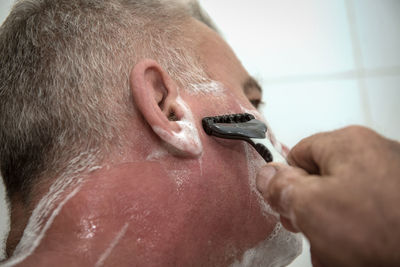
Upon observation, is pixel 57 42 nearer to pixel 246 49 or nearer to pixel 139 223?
pixel 139 223

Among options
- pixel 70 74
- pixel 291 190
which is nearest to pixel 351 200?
pixel 291 190

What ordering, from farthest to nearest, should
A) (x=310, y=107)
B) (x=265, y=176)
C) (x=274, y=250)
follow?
(x=310, y=107) → (x=274, y=250) → (x=265, y=176)

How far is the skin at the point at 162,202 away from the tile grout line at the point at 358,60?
0.99 meters

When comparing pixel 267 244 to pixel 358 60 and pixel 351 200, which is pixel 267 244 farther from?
pixel 358 60

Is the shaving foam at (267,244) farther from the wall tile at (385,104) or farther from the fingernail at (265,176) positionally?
the wall tile at (385,104)

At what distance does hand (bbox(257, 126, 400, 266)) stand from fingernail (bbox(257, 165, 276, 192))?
0.06 meters

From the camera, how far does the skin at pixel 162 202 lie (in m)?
0.56

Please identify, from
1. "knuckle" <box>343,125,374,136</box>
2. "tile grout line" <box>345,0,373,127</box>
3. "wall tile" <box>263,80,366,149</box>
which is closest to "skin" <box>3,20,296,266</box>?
"knuckle" <box>343,125,374,136</box>

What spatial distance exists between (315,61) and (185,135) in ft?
3.59

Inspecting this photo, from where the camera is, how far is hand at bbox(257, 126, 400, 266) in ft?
1.22

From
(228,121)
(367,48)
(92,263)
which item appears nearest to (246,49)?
(367,48)

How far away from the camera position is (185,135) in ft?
1.98

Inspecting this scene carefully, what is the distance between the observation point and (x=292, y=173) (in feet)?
1.53

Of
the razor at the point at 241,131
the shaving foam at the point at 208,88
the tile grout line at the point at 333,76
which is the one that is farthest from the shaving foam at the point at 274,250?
the tile grout line at the point at 333,76
